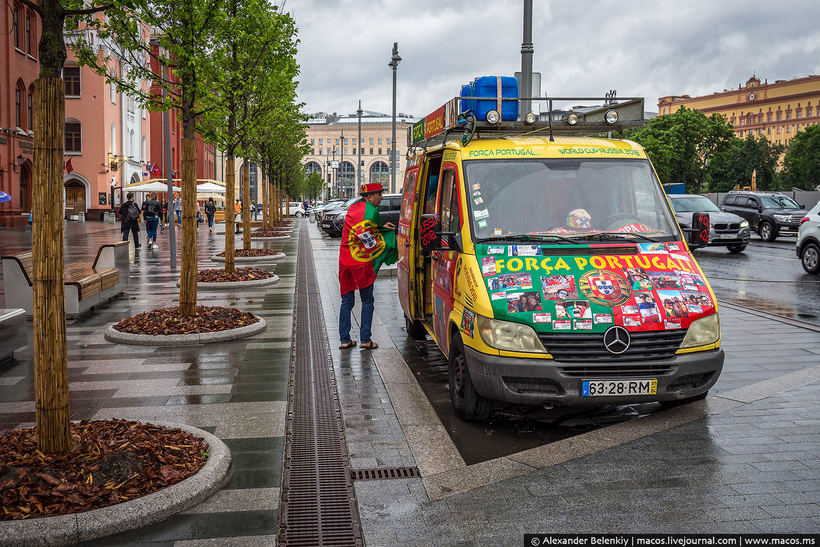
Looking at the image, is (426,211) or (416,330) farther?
(416,330)

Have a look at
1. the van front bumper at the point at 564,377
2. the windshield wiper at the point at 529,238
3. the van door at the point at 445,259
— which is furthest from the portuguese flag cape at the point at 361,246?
the van front bumper at the point at 564,377

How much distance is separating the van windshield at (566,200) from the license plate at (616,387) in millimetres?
1319

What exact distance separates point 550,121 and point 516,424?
9.44 feet

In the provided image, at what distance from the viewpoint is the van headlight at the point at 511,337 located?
5523 mm

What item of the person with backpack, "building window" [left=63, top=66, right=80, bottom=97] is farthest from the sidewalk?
"building window" [left=63, top=66, right=80, bottom=97]

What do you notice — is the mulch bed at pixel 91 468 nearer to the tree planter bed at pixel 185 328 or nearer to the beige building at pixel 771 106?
the tree planter bed at pixel 185 328

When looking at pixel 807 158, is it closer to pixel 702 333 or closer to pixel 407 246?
pixel 407 246

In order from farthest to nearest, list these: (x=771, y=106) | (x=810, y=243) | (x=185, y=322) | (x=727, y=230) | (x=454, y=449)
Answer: (x=771, y=106), (x=727, y=230), (x=810, y=243), (x=185, y=322), (x=454, y=449)

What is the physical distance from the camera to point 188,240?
9469mm

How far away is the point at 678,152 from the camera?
77.2 metres

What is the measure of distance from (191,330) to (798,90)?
447 ft

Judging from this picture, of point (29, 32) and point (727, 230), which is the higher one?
point (29, 32)

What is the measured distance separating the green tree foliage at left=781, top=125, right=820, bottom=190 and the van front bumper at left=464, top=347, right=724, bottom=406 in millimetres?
75619

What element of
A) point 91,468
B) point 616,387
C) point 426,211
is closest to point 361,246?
point 426,211
